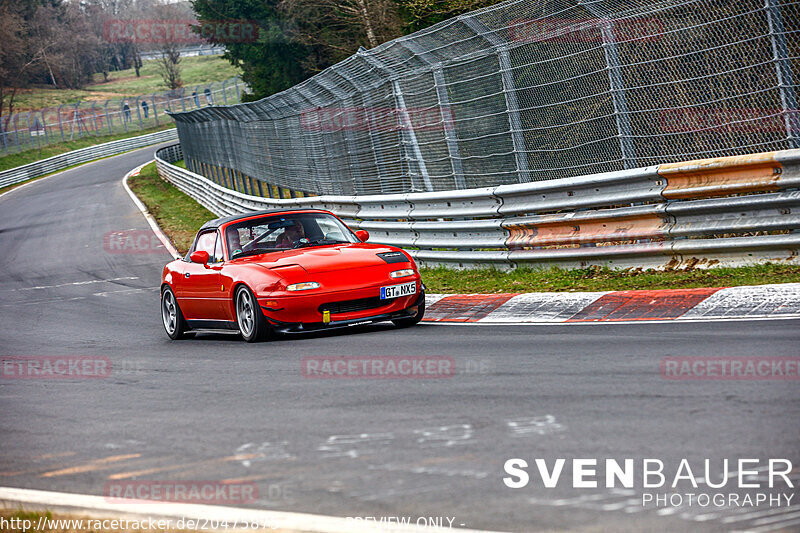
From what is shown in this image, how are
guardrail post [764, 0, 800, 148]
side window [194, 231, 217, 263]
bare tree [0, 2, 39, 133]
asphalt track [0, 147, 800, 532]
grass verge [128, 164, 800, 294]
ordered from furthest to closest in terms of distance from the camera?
1. bare tree [0, 2, 39, 133]
2. side window [194, 231, 217, 263]
3. grass verge [128, 164, 800, 294]
4. guardrail post [764, 0, 800, 148]
5. asphalt track [0, 147, 800, 532]

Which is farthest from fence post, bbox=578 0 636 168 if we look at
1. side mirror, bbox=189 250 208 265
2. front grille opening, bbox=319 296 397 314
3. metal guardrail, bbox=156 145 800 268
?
side mirror, bbox=189 250 208 265

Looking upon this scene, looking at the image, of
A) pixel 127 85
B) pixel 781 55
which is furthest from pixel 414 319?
pixel 127 85

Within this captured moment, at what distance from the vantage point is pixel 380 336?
9242mm

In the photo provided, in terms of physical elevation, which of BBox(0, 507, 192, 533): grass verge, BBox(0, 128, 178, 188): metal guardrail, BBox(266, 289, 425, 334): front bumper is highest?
BBox(0, 128, 178, 188): metal guardrail

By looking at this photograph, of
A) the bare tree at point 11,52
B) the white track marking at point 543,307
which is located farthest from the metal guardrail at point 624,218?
the bare tree at point 11,52

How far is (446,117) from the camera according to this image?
1328cm

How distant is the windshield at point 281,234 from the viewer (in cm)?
1059

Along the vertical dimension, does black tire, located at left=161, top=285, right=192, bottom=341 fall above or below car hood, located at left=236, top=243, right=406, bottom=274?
below

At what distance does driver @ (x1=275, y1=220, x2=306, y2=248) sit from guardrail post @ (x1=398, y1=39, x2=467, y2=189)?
3.30 m

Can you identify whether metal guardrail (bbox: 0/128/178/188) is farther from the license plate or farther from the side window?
the license plate

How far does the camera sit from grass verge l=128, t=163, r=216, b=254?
25969 mm

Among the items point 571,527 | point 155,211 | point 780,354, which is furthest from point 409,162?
point 155,211

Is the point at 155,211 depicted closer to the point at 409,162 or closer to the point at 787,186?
the point at 409,162

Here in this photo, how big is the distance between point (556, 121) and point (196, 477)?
25.6 ft
